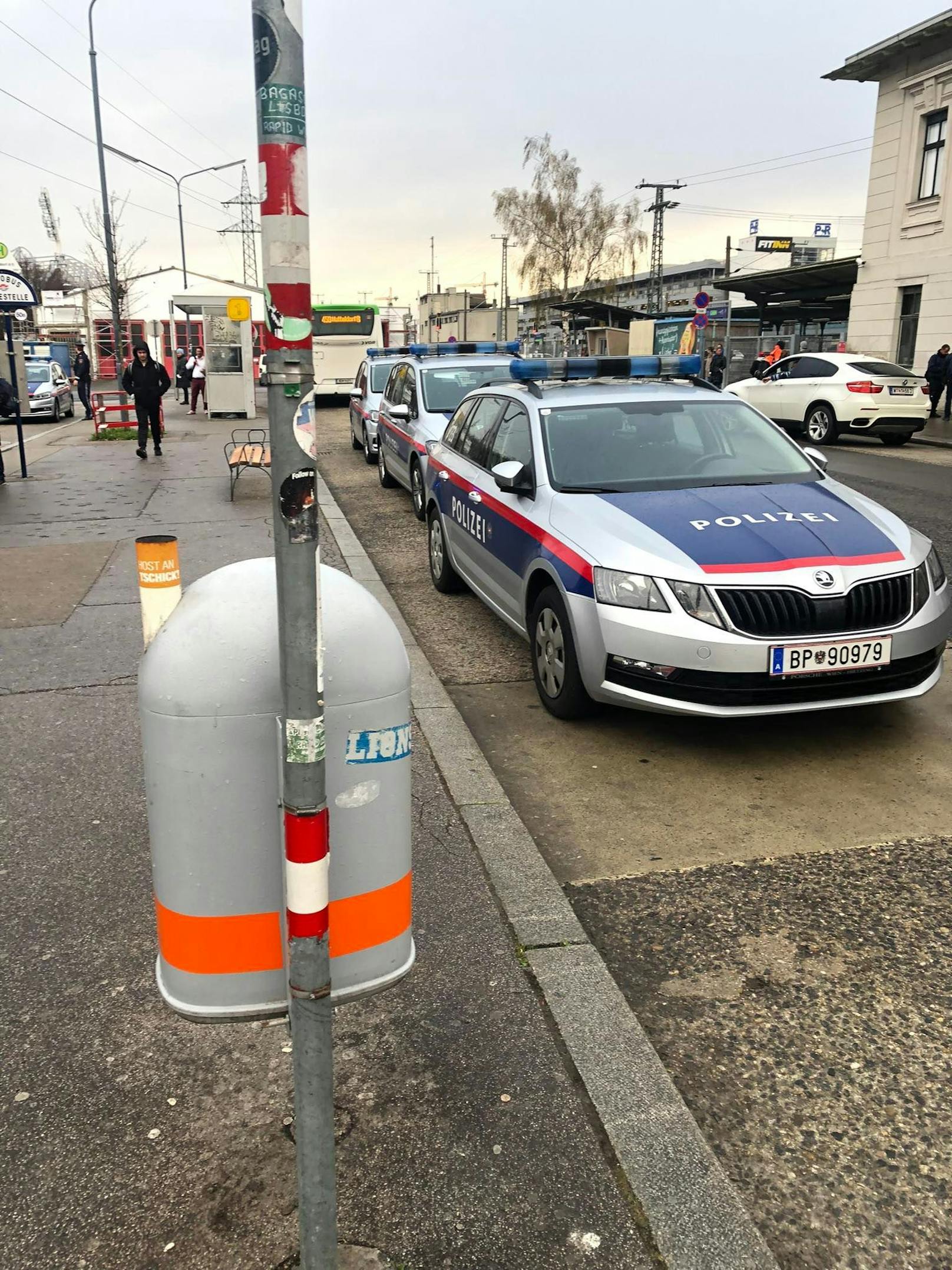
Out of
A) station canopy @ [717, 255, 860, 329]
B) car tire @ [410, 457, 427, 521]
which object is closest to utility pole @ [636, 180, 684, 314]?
station canopy @ [717, 255, 860, 329]

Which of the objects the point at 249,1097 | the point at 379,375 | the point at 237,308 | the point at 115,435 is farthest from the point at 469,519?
the point at 237,308

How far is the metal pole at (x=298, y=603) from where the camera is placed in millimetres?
1569

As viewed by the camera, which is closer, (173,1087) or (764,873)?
(173,1087)

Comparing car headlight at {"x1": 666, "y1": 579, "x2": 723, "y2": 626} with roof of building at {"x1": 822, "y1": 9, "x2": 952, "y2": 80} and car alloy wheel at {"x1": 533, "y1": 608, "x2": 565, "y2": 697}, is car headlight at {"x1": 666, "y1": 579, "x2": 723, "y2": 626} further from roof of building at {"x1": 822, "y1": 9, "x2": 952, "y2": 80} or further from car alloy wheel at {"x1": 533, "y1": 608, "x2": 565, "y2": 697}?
roof of building at {"x1": 822, "y1": 9, "x2": 952, "y2": 80}

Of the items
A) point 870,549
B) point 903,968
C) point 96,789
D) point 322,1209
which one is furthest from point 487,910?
point 870,549

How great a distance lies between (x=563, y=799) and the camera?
4348 mm

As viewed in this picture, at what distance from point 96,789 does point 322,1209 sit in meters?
2.83

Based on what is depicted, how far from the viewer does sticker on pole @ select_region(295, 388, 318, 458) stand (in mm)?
1619

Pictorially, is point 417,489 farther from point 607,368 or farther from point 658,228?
point 658,228

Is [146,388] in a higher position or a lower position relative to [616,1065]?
higher

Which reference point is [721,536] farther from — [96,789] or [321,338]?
[321,338]

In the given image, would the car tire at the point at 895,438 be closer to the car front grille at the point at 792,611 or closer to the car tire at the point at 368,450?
the car tire at the point at 368,450

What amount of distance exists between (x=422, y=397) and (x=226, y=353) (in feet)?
47.5

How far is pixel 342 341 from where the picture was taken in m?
30.2
